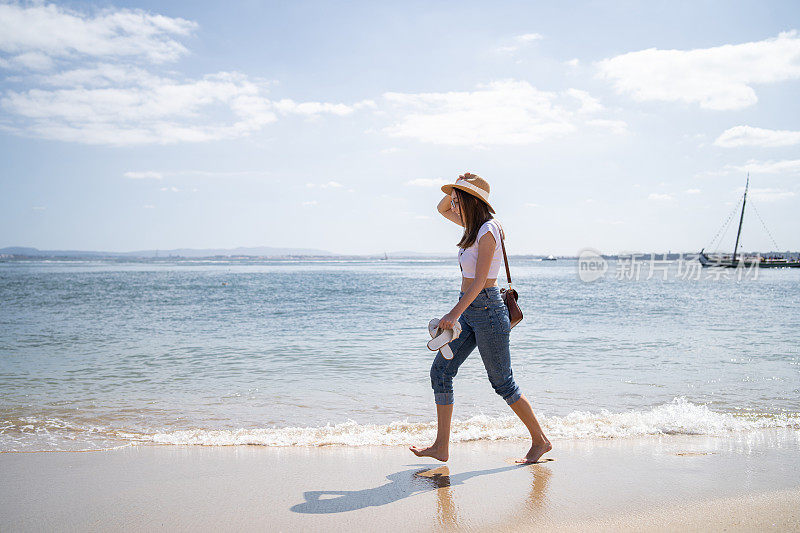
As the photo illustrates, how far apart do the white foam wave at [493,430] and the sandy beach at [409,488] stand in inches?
6.4

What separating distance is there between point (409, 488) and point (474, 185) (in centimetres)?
188

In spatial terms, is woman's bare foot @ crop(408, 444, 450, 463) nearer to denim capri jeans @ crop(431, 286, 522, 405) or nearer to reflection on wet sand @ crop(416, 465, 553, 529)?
reflection on wet sand @ crop(416, 465, 553, 529)

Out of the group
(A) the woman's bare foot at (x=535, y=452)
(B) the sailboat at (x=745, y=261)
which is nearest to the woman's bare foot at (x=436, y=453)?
(A) the woman's bare foot at (x=535, y=452)

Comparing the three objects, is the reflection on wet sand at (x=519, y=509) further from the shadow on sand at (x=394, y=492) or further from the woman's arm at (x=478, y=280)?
the woman's arm at (x=478, y=280)

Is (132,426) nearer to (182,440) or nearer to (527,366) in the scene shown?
(182,440)

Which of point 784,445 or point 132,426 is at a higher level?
point 784,445

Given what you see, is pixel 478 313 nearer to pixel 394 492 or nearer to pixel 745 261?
pixel 394 492

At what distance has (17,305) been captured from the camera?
68.6 ft

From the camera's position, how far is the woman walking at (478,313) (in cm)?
342

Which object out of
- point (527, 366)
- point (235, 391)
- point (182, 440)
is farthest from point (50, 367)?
point (527, 366)

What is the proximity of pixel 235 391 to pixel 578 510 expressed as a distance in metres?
4.66

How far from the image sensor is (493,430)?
4.56 meters

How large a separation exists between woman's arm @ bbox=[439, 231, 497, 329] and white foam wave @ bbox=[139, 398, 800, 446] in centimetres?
138

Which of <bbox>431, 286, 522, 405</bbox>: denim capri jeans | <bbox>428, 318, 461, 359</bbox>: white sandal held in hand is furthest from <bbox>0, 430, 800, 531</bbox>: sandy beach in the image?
<bbox>428, 318, 461, 359</bbox>: white sandal held in hand
